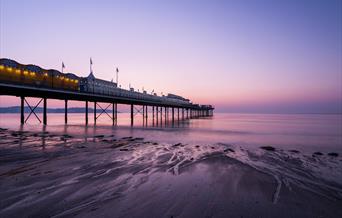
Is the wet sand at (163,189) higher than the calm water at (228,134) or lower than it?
higher

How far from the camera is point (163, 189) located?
5.78 metres

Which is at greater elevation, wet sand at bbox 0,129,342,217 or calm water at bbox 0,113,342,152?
wet sand at bbox 0,129,342,217

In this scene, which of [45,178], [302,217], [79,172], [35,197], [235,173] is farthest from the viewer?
[235,173]

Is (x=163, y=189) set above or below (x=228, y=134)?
above

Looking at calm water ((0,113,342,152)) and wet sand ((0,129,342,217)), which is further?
calm water ((0,113,342,152))

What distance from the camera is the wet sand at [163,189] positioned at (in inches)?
172

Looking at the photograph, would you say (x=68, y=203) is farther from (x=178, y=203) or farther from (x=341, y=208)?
(x=341, y=208)

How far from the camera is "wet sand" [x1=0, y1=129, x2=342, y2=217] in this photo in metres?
4.38

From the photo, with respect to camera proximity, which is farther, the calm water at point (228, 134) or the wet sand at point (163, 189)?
the calm water at point (228, 134)

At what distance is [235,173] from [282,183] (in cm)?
158

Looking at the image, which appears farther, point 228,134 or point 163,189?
point 228,134

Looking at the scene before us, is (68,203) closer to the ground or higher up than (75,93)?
closer to the ground

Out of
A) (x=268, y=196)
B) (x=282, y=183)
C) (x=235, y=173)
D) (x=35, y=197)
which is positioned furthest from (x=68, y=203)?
(x=282, y=183)

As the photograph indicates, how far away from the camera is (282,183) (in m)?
6.55
